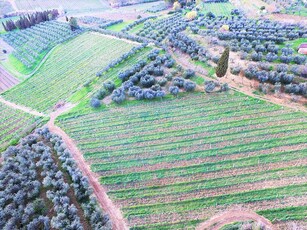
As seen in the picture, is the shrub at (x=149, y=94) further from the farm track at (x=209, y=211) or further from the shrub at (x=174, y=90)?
the farm track at (x=209, y=211)

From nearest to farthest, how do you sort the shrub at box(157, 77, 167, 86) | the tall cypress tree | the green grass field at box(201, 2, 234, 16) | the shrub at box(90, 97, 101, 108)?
1. the tall cypress tree
2. the shrub at box(90, 97, 101, 108)
3. the shrub at box(157, 77, 167, 86)
4. the green grass field at box(201, 2, 234, 16)

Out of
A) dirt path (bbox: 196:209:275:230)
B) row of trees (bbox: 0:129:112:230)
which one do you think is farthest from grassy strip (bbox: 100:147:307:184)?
dirt path (bbox: 196:209:275:230)

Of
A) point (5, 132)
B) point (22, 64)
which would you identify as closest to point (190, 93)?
point (5, 132)

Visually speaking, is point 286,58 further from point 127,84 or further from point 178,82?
point 127,84

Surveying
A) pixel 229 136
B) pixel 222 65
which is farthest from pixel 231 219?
pixel 222 65

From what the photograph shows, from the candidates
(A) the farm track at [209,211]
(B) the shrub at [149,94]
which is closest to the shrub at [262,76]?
(B) the shrub at [149,94]

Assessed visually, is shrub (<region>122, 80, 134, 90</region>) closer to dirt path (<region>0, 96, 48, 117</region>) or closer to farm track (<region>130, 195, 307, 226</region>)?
dirt path (<region>0, 96, 48, 117</region>)
